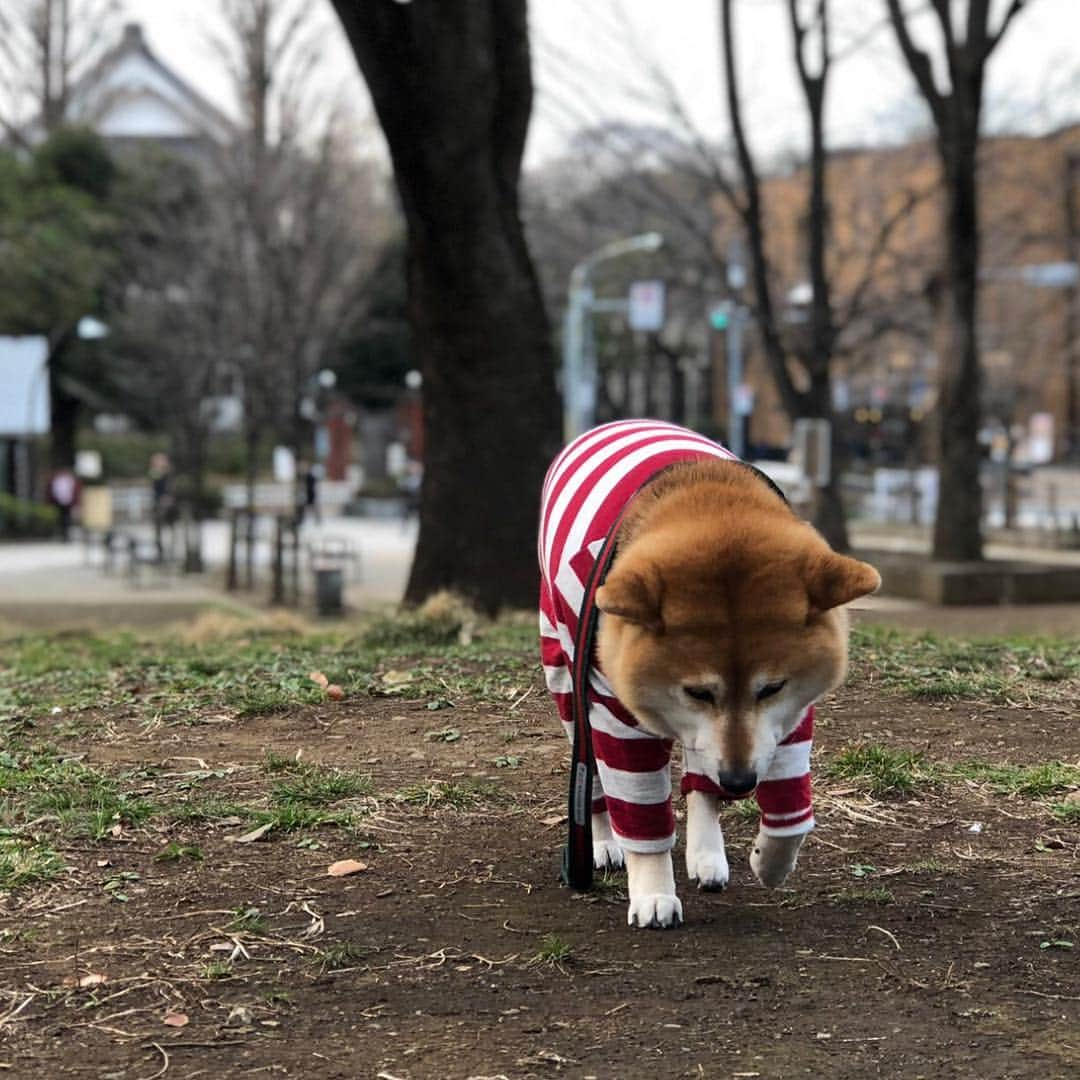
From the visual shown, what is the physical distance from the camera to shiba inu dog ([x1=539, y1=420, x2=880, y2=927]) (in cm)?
338

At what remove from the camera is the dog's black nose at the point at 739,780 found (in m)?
3.34

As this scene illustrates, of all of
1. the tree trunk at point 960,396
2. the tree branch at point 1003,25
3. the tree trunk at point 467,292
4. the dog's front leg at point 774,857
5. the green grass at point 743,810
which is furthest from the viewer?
the tree trunk at point 960,396

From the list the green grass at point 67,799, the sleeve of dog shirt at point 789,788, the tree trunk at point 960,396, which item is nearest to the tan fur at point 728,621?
the sleeve of dog shirt at point 789,788

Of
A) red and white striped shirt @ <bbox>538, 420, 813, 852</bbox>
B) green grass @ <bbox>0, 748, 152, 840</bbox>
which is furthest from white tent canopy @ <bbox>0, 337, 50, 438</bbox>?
red and white striped shirt @ <bbox>538, 420, 813, 852</bbox>

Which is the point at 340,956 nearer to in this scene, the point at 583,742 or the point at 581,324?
the point at 583,742

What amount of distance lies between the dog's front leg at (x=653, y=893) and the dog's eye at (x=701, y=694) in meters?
0.63

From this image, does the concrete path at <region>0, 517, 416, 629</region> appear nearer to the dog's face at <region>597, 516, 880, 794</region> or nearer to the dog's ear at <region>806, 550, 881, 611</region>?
the dog's face at <region>597, 516, 880, 794</region>

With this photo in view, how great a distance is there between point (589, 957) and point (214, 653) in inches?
188

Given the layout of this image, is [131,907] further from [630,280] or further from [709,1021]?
[630,280]

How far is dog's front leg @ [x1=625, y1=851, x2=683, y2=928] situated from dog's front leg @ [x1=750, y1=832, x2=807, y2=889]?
0.24 metres

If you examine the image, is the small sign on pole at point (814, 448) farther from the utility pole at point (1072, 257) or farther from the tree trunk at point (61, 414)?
the tree trunk at point (61, 414)

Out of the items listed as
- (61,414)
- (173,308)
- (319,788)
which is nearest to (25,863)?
(319,788)

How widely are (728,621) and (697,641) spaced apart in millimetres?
79

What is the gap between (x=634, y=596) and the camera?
335 centimetres
